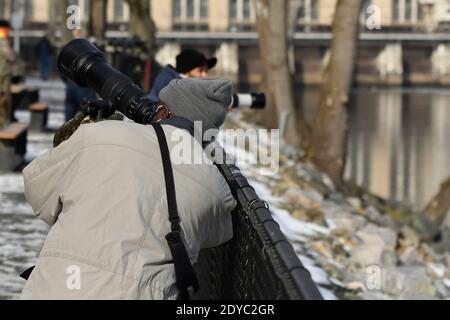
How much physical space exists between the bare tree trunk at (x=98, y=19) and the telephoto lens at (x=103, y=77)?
76.3ft

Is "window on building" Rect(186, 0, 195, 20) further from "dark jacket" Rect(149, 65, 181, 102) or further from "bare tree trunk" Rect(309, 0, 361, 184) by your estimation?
"dark jacket" Rect(149, 65, 181, 102)

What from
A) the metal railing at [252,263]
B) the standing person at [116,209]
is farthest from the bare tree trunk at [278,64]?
the standing person at [116,209]

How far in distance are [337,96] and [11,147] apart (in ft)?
22.0

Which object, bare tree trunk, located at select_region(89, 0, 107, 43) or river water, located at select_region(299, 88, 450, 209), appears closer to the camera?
river water, located at select_region(299, 88, 450, 209)

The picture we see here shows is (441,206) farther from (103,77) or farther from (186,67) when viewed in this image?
(103,77)

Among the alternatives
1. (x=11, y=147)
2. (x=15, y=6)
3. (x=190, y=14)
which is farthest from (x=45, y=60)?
(x=190, y=14)

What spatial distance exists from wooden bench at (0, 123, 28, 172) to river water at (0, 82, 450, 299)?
0.14 m

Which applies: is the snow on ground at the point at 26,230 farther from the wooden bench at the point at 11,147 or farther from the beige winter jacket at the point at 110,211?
the beige winter jacket at the point at 110,211

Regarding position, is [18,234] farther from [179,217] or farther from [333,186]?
[333,186]

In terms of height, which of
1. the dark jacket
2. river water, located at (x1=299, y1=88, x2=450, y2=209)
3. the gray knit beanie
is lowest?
river water, located at (x1=299, y1=88, x2=450, y2=209)

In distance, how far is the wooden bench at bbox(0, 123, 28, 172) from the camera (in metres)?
12.2

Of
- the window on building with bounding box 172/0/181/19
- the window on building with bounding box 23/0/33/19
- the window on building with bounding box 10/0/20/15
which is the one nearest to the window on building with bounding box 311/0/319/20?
the window on building with bounding box 172/0/181/19
